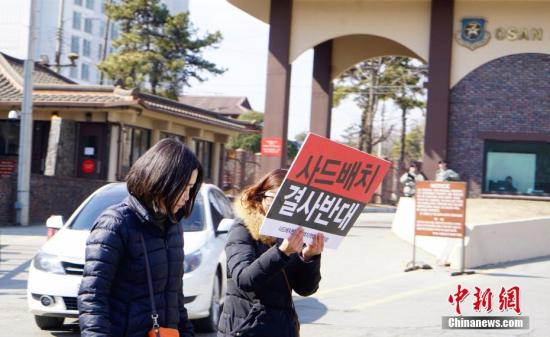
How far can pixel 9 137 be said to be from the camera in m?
29.1

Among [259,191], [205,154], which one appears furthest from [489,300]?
[205,154]

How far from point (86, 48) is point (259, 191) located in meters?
97.4

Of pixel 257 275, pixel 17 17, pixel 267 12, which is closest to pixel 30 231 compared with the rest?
pixel 267 12

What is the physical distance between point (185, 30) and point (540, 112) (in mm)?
21039

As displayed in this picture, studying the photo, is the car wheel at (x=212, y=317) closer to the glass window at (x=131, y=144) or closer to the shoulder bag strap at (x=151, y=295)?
the shoulder bag strap at (x=151, y=295)

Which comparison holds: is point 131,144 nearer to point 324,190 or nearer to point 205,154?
point 205,154

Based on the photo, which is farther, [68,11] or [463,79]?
[68,11]

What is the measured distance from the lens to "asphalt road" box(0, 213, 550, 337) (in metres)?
10.1

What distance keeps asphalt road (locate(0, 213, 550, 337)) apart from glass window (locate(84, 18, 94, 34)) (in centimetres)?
8009

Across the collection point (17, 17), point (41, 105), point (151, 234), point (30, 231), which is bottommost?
point (30, 231)

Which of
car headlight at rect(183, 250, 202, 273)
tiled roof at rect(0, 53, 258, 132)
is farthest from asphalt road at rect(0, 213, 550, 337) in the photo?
tiled roof at rect(0, 53, 258, 132)

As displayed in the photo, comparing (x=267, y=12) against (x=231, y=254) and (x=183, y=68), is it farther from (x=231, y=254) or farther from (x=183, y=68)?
(x=231, y=254)

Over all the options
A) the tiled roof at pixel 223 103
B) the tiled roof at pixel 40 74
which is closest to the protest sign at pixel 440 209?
the tiled roof at pixel 40 74

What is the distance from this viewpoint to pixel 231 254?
4.34 metres
